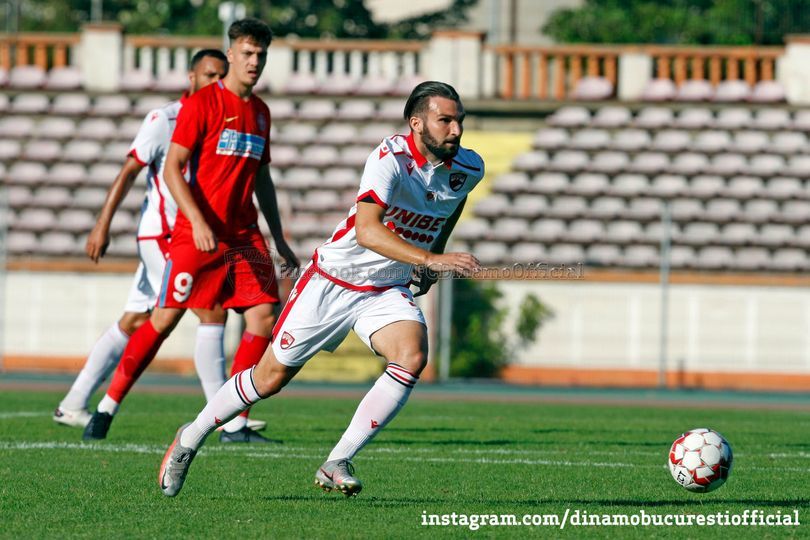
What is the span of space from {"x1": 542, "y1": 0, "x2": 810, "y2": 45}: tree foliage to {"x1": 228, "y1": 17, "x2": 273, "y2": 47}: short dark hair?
78.3 feet

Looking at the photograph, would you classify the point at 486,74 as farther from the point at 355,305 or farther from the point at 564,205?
the point at 355,305

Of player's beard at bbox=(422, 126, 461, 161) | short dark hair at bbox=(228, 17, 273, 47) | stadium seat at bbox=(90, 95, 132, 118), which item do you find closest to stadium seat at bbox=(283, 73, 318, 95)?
stadium seat at bbox=(90, 95, 132, 118)

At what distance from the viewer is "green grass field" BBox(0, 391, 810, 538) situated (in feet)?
18.0

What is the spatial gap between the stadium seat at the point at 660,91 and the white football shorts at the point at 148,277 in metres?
17.8

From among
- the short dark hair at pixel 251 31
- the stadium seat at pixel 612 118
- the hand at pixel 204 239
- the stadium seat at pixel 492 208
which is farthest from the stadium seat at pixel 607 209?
the hand at pixel 204 239

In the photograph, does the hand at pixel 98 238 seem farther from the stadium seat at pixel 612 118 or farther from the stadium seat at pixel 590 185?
the stadium seat at pixel 612 118

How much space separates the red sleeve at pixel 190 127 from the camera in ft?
A: 27.2

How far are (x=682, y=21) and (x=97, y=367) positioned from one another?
86.9 feet

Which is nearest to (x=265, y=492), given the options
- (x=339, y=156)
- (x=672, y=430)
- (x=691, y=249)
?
(x=672, y=430)

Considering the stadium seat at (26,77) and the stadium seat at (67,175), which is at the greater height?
the stadium seat at (26,77)

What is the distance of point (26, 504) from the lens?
597cm

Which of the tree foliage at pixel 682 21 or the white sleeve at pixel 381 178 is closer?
the white sleeve at pixel 381 178

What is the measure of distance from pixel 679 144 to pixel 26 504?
19.6m

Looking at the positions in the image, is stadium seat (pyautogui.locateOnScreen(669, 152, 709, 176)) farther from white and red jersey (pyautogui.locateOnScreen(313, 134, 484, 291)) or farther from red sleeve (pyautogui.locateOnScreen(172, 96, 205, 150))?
white and red jersey (pyautogui.locateOnScreen(313, 134, 484, 291))
